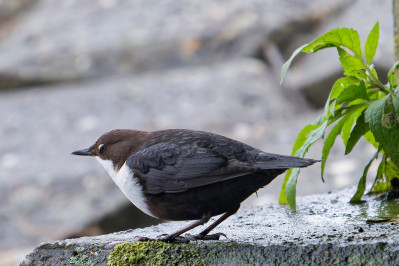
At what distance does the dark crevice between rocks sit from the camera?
218 inches

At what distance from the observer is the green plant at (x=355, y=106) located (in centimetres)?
271

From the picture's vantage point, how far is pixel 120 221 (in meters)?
5.66

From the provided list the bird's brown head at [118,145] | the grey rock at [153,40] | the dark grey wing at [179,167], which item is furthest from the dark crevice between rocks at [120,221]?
the grey rock at [153,40]

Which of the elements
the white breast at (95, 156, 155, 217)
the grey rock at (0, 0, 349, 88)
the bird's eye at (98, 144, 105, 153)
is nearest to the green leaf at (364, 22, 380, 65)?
the white breast at (95, 156, 155, 217)

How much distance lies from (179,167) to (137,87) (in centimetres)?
523

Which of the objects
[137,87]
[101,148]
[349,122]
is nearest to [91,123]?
[137,87]

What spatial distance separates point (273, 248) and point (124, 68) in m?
6.57

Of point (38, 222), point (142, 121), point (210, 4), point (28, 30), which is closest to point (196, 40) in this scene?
point (210, 4)

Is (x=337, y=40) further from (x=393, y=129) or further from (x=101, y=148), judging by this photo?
(x=101, y=148)

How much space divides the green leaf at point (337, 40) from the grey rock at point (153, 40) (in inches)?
223

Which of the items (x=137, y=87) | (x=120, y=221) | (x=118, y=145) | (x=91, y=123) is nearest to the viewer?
(x=118, y=145)

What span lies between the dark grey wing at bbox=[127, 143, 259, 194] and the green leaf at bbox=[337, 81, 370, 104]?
1.97 feet

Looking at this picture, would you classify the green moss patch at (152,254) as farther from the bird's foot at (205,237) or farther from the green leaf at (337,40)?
the green leaf at (337,40)

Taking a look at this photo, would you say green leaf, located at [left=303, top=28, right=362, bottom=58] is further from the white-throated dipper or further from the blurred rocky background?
the blurred rocky background
